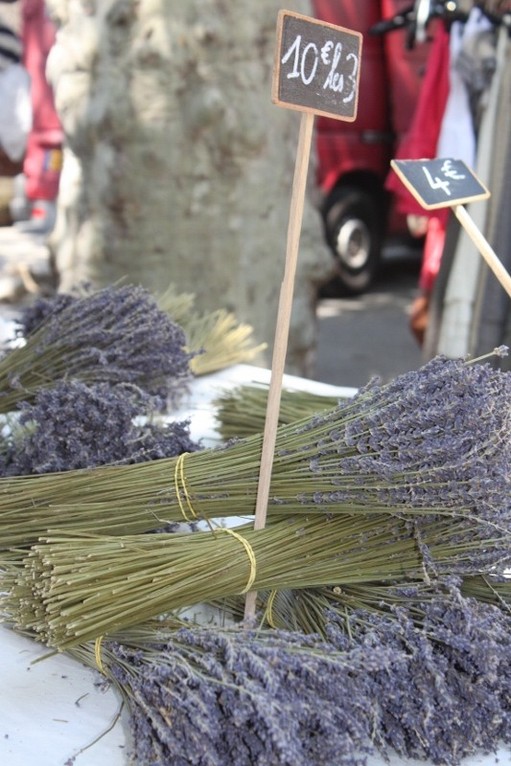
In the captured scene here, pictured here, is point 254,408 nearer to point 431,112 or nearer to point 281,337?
point 281,337

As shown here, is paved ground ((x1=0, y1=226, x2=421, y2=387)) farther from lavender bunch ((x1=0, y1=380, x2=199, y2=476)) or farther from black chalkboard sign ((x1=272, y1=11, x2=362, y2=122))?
black chalkboard sign ((x1=272, y1=11, x2=362, y2=122))

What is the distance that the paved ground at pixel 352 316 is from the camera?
5.11 m

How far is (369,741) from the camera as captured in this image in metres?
0.85

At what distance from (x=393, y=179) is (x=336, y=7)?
2719 millimetres

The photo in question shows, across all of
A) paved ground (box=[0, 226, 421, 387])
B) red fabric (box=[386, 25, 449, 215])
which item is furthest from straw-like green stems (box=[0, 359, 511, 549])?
paved ground (box=[0, 226, 421, 387])

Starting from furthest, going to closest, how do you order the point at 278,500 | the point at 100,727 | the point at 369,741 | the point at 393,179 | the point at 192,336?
the point at 393,179 → the point at 192,336 → the point at 278,500 → the point at 100,727 → the point at 369,741

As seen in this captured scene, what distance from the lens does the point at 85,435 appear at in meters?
1.28

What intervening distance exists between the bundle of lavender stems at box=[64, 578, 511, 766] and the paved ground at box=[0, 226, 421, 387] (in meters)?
3.66

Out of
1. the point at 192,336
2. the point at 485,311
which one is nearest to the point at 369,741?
the point at 192,336

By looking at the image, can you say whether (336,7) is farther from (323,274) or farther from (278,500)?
(278,500)

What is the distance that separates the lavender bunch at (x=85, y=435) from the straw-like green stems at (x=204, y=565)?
0.21 m

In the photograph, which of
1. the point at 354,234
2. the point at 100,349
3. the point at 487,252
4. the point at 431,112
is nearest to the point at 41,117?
the point at 354,234

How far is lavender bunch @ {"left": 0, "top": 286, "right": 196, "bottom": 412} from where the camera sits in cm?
152

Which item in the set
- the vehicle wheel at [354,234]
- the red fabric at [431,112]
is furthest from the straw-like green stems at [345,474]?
the vehicle wheel at [354,234]
